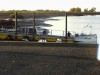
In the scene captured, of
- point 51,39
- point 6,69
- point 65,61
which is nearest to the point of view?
point 6,69

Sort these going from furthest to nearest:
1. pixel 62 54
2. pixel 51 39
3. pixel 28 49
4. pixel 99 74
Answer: pixel 51 39
pixel 28 49
pixel 62 54
pixel 99 74

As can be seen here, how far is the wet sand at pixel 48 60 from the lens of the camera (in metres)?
10.8

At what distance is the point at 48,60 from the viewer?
1275 cm

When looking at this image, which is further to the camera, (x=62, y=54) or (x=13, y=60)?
(x=62, y=54)

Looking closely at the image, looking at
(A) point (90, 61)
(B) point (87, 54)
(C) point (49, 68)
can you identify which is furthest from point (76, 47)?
(C) point (49, 68)

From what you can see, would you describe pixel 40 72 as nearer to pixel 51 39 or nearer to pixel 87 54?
pixel 87 54

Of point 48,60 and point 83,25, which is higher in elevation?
point 48,60

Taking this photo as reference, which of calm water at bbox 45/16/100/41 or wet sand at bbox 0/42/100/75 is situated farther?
calm water at bbox 45/16/100/41

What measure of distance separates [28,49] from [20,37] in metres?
6.06

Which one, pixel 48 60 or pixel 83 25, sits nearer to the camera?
pixel 48 60

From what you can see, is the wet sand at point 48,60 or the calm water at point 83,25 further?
the calm water at point 83,25

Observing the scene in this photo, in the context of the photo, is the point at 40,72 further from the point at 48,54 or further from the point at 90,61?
the point at 48,54

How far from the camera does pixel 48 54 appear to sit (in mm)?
14289

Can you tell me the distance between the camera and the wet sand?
10750 millimetres
